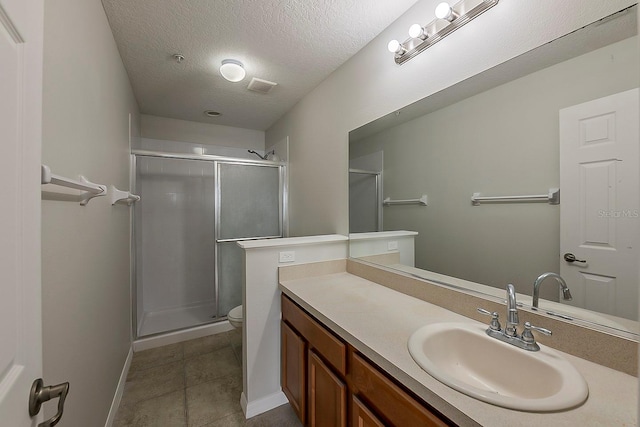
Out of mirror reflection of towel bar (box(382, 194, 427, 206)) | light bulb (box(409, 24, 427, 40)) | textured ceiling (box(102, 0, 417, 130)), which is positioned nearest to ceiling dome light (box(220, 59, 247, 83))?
textured ceiling (box(102, 0, 417, 130))

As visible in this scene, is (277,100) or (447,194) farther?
(277,100)

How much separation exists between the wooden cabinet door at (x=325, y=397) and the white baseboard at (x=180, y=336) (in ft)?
5.82

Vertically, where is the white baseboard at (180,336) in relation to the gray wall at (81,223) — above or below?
below

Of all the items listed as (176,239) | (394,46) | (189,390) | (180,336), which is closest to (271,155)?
(176,239)

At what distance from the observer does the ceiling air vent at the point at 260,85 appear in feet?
7.25

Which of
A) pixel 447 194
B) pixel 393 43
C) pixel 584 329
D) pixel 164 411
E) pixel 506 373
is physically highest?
pixel 393 43

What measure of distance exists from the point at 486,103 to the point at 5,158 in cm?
154

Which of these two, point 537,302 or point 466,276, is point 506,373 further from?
point 466,276

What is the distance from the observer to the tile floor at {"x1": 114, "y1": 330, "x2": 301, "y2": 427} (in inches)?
62.7

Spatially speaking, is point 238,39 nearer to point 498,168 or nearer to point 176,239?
point 498,168

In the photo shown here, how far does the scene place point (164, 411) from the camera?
1663 mm

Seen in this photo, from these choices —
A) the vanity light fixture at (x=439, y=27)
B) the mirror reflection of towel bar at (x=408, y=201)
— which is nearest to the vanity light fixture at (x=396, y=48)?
the vanity light fixture at (x=439, y=27)

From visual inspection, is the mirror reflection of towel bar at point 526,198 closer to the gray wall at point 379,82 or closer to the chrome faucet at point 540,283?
the chrome faucet at point 540,283

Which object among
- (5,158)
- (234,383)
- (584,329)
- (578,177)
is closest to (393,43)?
(578,177)
